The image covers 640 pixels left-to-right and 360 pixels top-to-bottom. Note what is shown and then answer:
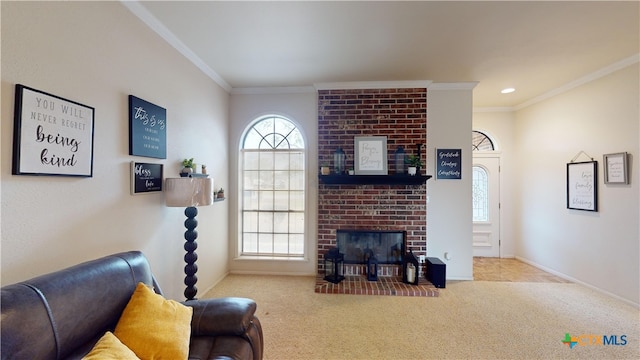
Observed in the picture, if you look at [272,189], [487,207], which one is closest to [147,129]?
[272,189]

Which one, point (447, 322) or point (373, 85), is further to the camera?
point (373, 85)

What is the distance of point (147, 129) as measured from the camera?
2049mm

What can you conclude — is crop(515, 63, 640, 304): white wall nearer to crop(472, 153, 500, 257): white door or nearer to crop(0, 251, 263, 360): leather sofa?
crop(472, 153, 500, 257): white door

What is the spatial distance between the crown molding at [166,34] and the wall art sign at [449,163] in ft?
10.6

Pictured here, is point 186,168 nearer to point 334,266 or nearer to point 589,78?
point 334,266

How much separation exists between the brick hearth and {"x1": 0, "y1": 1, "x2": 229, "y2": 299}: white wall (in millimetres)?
1658

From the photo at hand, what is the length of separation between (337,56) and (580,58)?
272 centimetres

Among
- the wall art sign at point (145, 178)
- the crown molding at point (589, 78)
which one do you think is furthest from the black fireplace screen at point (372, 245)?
the crown molding at point (589, 78)

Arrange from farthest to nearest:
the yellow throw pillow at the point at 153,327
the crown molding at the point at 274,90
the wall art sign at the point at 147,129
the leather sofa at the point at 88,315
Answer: the crown molding at the point at 274,90
the wall art sign at the point at 147,129
the yellow throw pillow at the point at 153,327
the leather sofa at the point at 88,315

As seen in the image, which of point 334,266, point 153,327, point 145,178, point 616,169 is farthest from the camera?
point 334,266

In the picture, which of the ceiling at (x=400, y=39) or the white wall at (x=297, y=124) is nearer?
the ceiling at (x=400, y=39)

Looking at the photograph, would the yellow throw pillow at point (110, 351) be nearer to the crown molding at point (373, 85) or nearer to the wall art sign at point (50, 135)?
the wall art sign at point (50, 135)

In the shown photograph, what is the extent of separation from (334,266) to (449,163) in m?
2.15

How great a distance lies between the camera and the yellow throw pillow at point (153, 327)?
1217mm
